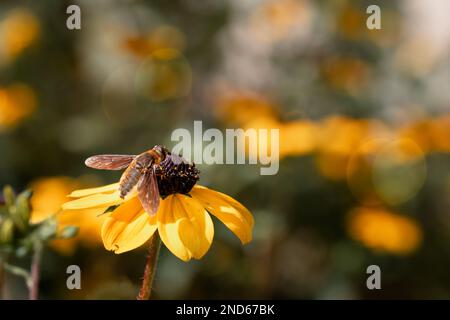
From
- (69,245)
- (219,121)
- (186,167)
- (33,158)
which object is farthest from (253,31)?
(186,167)

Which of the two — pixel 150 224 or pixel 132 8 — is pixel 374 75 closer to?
pixel 132 8

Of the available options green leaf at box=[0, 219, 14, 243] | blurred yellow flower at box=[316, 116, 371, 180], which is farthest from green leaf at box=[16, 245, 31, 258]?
blurred yellow flower at box=[316, 116, 371, 180]

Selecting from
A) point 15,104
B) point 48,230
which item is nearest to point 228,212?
point 48,230

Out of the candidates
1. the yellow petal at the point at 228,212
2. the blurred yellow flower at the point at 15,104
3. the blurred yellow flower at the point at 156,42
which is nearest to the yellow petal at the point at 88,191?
the yellow petal at the point at 228,212

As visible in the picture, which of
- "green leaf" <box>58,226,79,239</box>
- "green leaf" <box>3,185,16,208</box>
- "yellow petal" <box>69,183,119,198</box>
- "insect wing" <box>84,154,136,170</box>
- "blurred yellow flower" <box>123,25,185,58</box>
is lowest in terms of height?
"green leaf" <box>58,226,79,239</box>

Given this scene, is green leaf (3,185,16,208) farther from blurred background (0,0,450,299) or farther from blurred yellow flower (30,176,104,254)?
blurred background (0,0,450,299)

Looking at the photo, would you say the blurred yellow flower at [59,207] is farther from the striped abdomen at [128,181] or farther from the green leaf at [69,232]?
the striped abdomen at [128,181]
